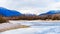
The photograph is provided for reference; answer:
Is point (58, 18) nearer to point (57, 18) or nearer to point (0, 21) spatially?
point (57, 18)

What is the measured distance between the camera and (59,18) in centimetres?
4803

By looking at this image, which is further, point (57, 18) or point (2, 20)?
point (57, 18)

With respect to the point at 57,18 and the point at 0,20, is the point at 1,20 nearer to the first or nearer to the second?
the point at 0,20

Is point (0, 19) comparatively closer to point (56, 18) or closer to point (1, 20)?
point (1, 20)

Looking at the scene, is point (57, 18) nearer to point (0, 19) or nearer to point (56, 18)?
point (56, 18)

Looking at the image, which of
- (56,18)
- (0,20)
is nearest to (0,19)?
(0,20)

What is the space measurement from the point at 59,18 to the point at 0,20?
926 inches

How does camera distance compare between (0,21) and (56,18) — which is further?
(56,18)

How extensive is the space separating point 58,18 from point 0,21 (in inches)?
932

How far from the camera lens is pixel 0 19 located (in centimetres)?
2697

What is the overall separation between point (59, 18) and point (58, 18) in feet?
1.36

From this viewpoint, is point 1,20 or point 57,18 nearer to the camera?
point 1,20

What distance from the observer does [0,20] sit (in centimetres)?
2686

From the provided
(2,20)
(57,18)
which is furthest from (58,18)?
(2,20)
